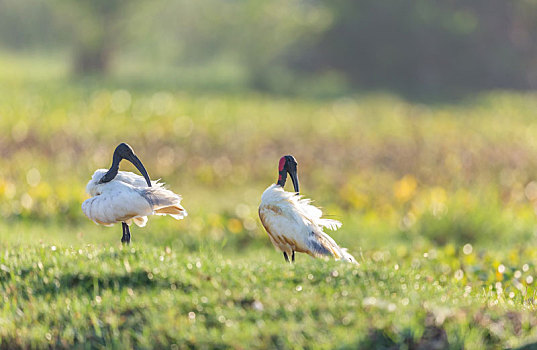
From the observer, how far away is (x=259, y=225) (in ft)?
34.7

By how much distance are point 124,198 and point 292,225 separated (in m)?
1.25

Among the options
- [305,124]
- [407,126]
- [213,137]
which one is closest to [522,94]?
[407,126]

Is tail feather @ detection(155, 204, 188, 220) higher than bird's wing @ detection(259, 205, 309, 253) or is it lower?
higher

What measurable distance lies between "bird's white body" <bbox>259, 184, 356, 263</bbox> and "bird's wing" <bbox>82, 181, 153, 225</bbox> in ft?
2.99

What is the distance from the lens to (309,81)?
97.1ft

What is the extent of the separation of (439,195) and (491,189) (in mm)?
1679

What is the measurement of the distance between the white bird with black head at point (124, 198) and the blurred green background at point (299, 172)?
0.37 meters

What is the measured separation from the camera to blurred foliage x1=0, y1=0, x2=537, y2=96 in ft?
95.4

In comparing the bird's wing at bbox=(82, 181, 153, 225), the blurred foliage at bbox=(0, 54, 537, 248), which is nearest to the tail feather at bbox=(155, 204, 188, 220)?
the bird's wing at bbox=(82, 181, 153, 225)

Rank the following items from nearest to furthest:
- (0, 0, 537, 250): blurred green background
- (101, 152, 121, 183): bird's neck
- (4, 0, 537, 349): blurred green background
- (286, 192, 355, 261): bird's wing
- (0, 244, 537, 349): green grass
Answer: (0, 244, 537, 349): green grass
(4, 0, 537, 349): blurred green background
(101, 152, 121, 183): bird's neck
(286, 192, 355, 261): bird's wing
(0, 0, 537, 250): blurred green background

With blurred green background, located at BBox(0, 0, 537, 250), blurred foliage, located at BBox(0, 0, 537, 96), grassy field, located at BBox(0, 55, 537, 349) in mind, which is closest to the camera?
grassy field, located at BBox(0, 55, 537, 349)

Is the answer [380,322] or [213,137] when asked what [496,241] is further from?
[213,137]

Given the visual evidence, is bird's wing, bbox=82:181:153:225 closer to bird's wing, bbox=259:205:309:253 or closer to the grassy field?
the grassy field

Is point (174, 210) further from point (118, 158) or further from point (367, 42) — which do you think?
point (367, 42)
